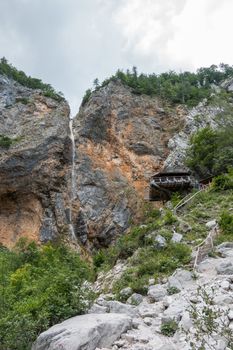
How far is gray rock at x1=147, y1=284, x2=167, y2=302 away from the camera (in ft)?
34.1

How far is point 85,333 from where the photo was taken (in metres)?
7.23

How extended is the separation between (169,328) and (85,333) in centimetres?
162

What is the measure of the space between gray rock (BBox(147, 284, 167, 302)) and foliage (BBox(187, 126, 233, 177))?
15991 mm

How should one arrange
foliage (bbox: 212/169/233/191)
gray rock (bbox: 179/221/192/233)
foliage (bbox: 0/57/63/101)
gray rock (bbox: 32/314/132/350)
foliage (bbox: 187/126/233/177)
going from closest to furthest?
gray rock (bbox: 32/314/132/350) → gray rock (bbox: 179/221/192/233) → foliage (bbox: 212/169/233/191) → foliage (bbox: 187/126/233/177) → foliage (bbox: 0/57/63/101)

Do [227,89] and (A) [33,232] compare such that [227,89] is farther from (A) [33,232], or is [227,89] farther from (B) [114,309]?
(B) [114,309]

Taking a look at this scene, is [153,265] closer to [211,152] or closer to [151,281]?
[151,281]

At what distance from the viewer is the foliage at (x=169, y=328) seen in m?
7.66

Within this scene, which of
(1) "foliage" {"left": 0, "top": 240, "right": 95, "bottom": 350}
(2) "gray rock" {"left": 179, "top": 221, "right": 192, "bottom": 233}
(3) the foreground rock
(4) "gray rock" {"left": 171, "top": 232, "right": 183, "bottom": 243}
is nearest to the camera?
(3) the foreground rock

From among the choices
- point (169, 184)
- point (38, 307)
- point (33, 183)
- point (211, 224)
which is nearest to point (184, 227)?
point (211, 224)

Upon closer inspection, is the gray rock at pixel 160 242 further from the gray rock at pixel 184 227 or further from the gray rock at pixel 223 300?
the gray rock at pixel 223 300

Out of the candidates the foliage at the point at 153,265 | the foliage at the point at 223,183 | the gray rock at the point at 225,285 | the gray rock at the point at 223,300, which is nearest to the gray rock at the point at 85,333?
the gray rock at the point at 223,300

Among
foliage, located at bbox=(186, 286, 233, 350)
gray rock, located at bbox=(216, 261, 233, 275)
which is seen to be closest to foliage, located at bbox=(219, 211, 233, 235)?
gray rock, located at bbox=(216, 261, 233, 275)

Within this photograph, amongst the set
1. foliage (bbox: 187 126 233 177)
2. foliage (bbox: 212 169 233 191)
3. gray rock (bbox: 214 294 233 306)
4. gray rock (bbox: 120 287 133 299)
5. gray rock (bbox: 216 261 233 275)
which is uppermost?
foliage (bbox: 187 126 233 177)

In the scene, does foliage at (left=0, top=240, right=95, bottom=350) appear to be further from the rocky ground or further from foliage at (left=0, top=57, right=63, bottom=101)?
foliage at (left=0, top=57, right=63, bottom=101)
